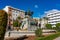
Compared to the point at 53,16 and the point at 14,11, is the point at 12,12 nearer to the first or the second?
the point at 14,11

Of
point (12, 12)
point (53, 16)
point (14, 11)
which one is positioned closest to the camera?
point (12, 12)

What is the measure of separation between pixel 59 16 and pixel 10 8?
3567cm

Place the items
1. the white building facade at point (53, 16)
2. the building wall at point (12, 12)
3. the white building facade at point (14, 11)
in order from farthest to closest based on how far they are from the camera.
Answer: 1. the white building facade at point (53, 16)
2. the white building facade at point (14, 11)
3. the building wall at point (12, 12)

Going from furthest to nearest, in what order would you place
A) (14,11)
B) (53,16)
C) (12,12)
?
(53,16), (14,11), (12,12)

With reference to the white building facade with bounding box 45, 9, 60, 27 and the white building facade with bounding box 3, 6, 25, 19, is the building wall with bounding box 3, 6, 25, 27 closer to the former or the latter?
the white building facade with bounding box 3, 6, 25, 19

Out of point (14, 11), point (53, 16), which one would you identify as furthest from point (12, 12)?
point (53, 16)

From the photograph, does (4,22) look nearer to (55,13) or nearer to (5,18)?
(5,18)

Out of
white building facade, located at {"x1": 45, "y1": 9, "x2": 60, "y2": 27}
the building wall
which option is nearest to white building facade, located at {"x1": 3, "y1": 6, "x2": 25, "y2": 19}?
→ the building wall

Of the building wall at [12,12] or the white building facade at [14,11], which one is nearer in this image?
the building wall at [12,12]

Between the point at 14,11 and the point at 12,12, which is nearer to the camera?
the point at 12,12

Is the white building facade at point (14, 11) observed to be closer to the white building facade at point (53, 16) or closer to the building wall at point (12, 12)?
the building wall at point (12, 12)

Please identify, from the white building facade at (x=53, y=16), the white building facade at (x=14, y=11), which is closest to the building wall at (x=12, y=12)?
the white building facade at (x=14, y=11)

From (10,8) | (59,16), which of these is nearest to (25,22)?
(10,8)

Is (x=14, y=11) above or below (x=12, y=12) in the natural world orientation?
above
